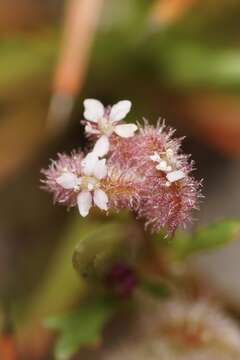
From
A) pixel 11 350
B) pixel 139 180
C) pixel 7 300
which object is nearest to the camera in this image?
pixel 139 180

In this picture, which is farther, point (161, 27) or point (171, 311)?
point (161, 27)

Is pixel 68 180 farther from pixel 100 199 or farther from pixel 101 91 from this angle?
pixel 101 91

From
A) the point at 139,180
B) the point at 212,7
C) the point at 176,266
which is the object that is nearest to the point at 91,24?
the point at 212,7

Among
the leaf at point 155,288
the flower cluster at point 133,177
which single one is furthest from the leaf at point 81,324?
the flower cluster at point 133,177

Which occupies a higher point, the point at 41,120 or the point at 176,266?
the point at 41,120

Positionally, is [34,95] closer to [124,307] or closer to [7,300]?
[7,300]

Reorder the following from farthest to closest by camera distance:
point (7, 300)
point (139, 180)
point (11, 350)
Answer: point (7, 300)
point (11, 350)
point (139, 180)
